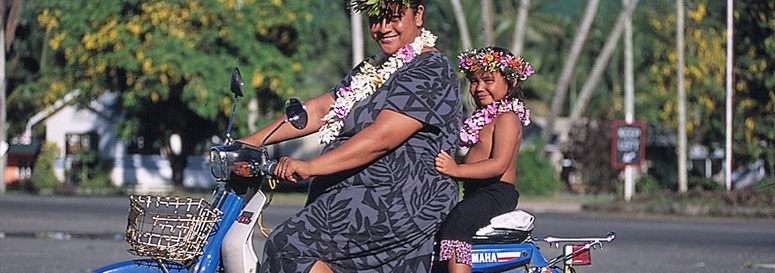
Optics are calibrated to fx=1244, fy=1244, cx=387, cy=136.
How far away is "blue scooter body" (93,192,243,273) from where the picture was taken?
14.7 ft

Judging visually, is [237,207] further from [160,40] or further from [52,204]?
[160,40]

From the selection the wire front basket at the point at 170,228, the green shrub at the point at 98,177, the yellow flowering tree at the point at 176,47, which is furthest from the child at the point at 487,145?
the green shrub at the point at 98,177

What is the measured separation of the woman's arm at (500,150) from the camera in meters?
5.16

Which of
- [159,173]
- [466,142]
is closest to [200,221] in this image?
[466,142]

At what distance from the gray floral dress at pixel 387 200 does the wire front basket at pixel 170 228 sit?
0.27 meters

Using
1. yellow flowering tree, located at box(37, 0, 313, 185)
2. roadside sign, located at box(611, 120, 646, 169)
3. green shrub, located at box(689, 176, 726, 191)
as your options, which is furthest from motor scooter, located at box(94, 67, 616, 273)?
green shrub, located at box(689, 176, 726, 191)

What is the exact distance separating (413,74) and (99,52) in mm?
29197

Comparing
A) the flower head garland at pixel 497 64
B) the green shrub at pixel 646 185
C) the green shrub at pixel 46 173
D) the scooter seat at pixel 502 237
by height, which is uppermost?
the flower head garland at pixel 497 64

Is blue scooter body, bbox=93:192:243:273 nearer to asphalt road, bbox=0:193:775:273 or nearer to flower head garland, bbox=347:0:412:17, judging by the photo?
flower head garland, bbox=347:0:412:17

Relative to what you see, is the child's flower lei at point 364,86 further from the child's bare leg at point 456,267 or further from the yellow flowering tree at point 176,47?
the yellow flowering tree at point 176,47

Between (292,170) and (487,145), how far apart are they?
4.97 feet

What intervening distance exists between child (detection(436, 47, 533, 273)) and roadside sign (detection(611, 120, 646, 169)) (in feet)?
75.7

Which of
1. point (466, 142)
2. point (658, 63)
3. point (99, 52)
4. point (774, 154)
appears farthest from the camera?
point (658, 63)

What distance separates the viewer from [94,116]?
46.6 meters
